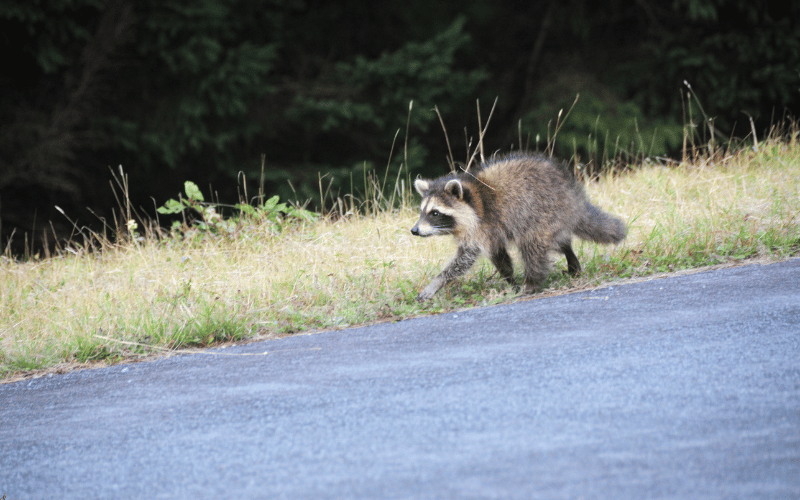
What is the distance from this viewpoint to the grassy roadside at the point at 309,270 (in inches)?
178

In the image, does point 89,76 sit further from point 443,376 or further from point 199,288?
point 443,376

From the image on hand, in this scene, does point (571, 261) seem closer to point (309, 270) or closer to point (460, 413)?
point (309, 270)

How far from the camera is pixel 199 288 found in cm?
523

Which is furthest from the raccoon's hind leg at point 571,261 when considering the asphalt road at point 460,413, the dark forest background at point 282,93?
the dark forest background at point 282,93

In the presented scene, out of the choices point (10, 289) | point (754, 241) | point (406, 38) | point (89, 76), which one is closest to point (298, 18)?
point (406, 38)

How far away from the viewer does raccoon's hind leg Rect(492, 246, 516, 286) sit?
520 cm

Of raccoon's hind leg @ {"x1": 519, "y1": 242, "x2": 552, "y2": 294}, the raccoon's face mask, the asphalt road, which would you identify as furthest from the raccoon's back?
the asphalt road

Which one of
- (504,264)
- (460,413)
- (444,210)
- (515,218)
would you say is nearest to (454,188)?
(444,210)

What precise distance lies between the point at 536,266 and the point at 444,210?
0.75 metres

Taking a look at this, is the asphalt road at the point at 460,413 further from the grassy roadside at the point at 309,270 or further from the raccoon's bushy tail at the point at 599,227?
the raccoon's bushy tail at the point at 599,227

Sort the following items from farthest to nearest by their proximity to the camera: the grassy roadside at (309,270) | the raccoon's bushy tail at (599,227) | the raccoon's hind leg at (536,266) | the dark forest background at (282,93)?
the dark forest background at (282,93)
the raccoon's bushy tail at (599,227)
the raccoon's hind leg at (536,266)
the grassy roadside at (309,270)

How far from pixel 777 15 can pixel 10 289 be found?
12251 millimetres

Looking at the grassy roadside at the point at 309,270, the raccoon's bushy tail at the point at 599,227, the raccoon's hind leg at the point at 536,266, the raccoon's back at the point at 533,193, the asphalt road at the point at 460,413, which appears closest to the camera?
the asphalt road at the point at 460,413

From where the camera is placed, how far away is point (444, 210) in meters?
5.09
